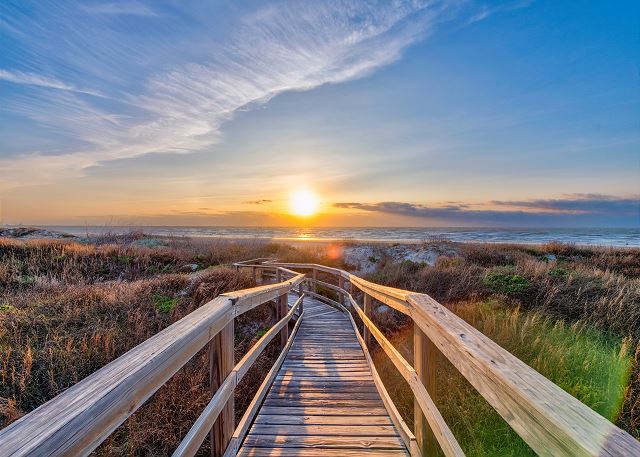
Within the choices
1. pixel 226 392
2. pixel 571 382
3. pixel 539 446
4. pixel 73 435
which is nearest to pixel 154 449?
pixel 226 392

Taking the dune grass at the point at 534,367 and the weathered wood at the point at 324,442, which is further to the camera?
the dune grass at the point at 534,367

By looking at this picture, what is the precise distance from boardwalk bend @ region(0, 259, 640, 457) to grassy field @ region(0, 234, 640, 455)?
987 mm

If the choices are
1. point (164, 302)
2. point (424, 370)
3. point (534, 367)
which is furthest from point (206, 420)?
point (164, 302)

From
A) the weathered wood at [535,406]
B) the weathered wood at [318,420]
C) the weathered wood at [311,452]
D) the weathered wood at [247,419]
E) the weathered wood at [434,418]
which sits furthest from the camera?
the weathered wood at [318,420]

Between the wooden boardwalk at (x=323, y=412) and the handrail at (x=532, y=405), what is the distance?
167 cm

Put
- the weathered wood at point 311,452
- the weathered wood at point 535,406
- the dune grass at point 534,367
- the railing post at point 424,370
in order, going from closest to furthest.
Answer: the weathered wood at point 535,406, the railing post at point 424,370, the weathered wood at point 311,452, the dune grass at point 534,367

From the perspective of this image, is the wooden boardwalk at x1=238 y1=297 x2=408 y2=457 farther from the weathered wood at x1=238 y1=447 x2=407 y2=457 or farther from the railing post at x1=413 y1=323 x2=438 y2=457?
the railing post at x1=413 y1=323 x2=438 y2=457

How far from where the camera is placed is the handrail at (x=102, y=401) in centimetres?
89

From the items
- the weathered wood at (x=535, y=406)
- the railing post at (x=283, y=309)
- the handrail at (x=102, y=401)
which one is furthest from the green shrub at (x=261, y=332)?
the weathered wood at (x=535, y=406)

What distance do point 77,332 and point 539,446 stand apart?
715 centimetres

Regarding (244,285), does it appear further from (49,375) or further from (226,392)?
(226,392)

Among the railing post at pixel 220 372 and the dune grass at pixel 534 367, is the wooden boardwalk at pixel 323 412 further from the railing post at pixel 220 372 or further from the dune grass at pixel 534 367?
the dune grass at pixel 534 367

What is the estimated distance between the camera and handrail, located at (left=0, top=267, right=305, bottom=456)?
0.89 meters

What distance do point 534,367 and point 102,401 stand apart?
→ 508cm
